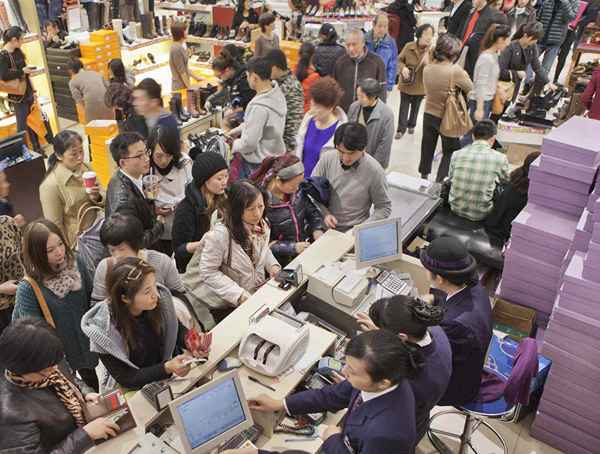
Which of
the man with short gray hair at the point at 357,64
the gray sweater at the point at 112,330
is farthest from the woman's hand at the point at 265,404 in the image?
the man with short gray hair at the point at 357,64

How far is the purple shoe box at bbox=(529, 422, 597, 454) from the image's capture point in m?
3.41

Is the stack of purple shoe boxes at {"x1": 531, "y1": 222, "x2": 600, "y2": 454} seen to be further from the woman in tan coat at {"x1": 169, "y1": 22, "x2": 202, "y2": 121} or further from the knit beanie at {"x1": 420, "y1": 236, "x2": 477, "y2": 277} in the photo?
the woman in tan coat at {"x1": 169, "y1": 22, "x2": 202, "y2": 121}

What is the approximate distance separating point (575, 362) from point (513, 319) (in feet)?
2.92

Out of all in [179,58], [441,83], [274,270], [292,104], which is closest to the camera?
[274,270]

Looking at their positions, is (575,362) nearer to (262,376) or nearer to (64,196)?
(262,376)

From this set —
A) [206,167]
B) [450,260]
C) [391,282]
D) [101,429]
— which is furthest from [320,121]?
[101,429]

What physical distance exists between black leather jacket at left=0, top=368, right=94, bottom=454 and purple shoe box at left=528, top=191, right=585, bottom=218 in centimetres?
345

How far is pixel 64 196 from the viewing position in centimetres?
385

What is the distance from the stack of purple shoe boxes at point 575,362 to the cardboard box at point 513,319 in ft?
2.16

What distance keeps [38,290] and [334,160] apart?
2060mm

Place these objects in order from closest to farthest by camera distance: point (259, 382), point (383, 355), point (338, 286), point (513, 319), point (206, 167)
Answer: point (383, 355) → point (259, 382) → point (338, 286) → point (206, 167) → point (513, 319)

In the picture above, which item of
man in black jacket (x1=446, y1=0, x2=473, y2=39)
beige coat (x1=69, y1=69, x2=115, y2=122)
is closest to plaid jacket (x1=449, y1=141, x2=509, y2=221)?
beige coat (x1=69, y1=69, x2=115, y2=122)

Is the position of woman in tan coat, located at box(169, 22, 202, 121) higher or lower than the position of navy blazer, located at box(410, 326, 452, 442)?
higher

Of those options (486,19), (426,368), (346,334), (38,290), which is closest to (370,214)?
(346,334)
